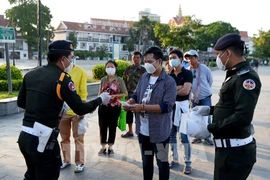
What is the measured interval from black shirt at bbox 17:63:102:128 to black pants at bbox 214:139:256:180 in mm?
1293

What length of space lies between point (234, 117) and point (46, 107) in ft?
5.07

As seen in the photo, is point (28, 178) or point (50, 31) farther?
point (50, 31)

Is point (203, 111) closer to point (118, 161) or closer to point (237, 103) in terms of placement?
point (237, 103)

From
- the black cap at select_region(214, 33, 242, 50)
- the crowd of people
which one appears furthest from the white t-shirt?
the black cap at select_region(214, 33, 242, 50)

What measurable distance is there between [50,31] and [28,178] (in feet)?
176

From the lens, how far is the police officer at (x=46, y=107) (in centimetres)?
232

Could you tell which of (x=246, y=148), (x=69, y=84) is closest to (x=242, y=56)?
(x=246, y=148)

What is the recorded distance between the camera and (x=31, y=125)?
2355 millimetres

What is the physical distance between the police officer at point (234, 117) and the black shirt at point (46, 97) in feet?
4.01

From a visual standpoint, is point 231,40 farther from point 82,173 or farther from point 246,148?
point 82,173

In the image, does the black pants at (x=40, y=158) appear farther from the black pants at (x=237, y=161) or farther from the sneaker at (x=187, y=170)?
the sneaker at (x=187, y=170)

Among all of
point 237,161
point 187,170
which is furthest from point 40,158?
point 187,170

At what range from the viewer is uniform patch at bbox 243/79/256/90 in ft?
6.47

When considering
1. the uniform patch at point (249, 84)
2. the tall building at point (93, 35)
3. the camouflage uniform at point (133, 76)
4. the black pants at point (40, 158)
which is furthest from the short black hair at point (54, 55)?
the tall building at point (93, 35)
